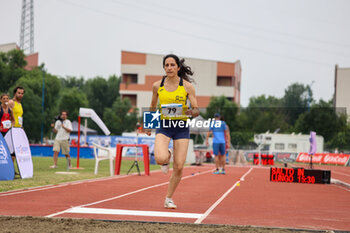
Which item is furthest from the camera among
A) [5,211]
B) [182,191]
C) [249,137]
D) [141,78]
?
[141,78]

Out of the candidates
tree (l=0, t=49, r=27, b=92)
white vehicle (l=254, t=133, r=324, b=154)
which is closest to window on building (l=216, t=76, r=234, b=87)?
tree (l=0, t=49, r=27, b=92)

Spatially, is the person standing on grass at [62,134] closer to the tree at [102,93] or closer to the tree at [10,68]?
the tree at [10,68]

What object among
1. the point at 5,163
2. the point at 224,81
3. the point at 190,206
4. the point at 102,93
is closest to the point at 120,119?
the point at 224,81

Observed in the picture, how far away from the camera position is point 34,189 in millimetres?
9797

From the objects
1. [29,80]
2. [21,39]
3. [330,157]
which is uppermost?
[21,39]

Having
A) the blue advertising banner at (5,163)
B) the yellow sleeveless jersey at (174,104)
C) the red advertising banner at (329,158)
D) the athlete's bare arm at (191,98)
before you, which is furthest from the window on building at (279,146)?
the yellow sleeveless jersey at (174,104)

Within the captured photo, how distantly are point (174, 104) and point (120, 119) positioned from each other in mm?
60858

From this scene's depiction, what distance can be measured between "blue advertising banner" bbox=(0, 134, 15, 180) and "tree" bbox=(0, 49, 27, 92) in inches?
1932

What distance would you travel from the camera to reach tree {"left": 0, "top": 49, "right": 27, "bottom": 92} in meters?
57.9

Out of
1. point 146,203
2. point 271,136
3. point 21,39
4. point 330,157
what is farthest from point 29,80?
point 146,203

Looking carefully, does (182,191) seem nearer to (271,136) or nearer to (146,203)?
(146,203)

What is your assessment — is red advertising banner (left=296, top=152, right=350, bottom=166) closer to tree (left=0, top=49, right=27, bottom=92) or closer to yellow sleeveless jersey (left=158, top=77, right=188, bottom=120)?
yellow sleeveless jersey (left=158, top=77, right=188, bottom=120)

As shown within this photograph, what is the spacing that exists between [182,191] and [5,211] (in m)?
4.62

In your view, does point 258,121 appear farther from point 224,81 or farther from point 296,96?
point 296,96
